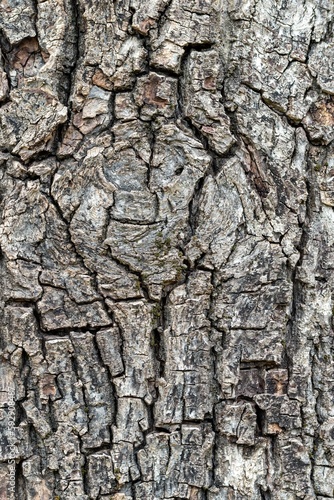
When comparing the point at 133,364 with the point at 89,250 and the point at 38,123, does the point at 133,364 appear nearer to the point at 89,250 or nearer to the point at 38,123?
the point at 89,250

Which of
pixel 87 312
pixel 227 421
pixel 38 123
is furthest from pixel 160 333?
pixel 38 123

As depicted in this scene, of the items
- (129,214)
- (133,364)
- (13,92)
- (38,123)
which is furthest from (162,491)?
(13,92)

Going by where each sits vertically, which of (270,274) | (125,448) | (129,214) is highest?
(129,214)

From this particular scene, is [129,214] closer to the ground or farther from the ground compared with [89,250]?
farther from the ground

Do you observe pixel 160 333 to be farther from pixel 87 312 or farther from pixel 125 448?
pixel 125 448

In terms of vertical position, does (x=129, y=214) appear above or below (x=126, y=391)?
above

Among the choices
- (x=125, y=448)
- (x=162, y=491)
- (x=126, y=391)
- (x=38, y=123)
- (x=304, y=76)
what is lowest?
(x=162, y=491)
